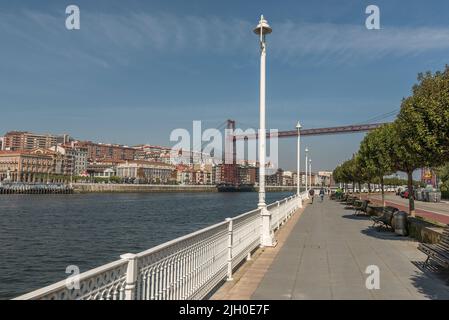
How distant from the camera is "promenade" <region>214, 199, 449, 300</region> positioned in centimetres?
638

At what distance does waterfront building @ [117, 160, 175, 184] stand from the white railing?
163032 mm

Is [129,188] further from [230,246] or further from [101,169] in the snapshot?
[230,246]

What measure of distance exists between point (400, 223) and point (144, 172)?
6861 inches

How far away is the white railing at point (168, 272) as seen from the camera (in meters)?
3.19

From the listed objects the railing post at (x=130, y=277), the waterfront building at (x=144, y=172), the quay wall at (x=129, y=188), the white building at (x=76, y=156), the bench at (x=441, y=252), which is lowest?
the quay wall at (x=129, y=188)

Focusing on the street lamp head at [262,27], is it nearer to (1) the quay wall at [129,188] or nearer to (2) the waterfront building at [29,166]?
(1) the quay wall at [129,188]

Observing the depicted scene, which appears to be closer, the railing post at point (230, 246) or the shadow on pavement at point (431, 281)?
the shadow on pavement at point (431, 281)

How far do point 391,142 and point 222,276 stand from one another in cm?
1169

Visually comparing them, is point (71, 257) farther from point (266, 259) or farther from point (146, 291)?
point (146, 291)

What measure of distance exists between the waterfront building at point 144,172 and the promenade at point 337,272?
15995cm

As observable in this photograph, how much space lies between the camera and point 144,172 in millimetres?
183125

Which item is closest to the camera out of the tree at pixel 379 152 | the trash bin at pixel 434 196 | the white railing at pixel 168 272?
the white railing at pixel 168 272

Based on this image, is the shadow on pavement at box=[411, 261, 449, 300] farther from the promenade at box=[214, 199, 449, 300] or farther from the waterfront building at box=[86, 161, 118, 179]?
the waterfront building at box=[86, 161, 118, 179]

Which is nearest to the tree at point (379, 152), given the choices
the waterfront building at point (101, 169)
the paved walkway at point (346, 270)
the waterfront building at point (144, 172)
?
the paved walkway at point (346, 270)
